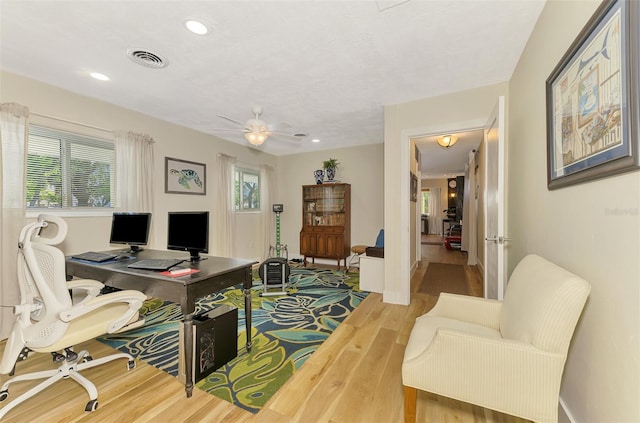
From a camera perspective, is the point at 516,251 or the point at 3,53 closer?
the point at 3,53

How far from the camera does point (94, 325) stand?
1.72 metres

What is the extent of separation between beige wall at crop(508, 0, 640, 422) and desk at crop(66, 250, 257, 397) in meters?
2.16

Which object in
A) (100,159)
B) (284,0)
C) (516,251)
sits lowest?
(516,251)

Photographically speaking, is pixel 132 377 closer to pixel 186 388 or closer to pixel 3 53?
pixel 186 388

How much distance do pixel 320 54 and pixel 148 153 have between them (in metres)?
2.80

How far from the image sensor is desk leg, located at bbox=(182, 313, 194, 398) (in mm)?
1726

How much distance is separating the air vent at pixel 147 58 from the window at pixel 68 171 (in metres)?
1.46

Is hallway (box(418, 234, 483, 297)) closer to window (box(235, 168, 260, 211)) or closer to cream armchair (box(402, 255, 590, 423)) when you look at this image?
cream armchair (box(402, 255, 590, 423))

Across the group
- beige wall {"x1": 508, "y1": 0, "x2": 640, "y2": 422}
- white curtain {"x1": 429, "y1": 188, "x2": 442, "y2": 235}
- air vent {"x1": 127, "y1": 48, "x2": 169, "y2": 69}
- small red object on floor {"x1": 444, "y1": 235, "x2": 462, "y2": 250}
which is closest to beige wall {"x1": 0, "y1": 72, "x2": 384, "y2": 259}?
air vent {"x1": 127, "y1": 48, "x2": 169, "y2": 69}

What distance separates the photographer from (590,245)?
3.99 ft

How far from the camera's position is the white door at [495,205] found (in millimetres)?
2025

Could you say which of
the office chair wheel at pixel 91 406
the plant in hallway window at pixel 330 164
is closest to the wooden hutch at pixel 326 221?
the plant in hallway window at pixel 330 164

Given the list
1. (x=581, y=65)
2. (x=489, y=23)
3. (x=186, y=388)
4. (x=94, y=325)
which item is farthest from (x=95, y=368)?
(x=489, y=23)

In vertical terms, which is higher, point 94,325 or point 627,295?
point 627,295
